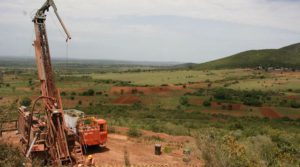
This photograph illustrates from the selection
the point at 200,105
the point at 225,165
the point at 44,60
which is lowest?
the point at 200,105

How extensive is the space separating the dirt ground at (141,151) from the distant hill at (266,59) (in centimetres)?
10105

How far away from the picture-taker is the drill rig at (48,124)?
1183 cm

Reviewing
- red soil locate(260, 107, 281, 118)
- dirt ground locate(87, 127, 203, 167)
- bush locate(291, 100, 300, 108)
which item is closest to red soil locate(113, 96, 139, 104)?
red soil locate(260, 107, 281, 118)

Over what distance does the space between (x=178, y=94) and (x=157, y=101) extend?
21.4ft

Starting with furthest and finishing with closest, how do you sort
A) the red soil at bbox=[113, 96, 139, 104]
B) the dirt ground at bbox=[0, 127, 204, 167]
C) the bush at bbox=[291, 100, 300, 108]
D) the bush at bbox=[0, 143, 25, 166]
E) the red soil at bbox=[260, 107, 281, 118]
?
the red soil at bbox=[113, 96, 139, 104]
the bush at bbox=[291, 100, 300, 108]
the red soil at bbox=[260, 107, 281, 118]
the dirt ground at bbox=[0, 127, 204, 167]
the bush at bbox=[0, 143, 25, 166]

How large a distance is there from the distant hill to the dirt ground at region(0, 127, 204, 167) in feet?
332

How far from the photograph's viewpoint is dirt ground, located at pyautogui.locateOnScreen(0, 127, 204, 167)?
14.8 meters

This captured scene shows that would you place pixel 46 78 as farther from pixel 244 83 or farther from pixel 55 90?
pixel 244 83

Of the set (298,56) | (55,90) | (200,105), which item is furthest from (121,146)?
(298,56)

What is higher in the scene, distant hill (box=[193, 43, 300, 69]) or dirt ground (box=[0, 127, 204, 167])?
distant hill (box=[193, 43, 300, 69])

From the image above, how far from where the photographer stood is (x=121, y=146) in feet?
57.0

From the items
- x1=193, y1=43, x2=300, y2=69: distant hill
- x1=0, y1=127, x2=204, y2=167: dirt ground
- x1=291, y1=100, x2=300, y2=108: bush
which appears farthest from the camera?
x1=193, y1=43, x2=300, y2=69: distant hill

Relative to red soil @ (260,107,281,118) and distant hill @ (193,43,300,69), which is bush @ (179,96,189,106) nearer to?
red soil @ (260,107,281,118)

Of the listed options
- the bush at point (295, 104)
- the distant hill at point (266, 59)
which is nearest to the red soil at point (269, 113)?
the bush at point (295, 104)
